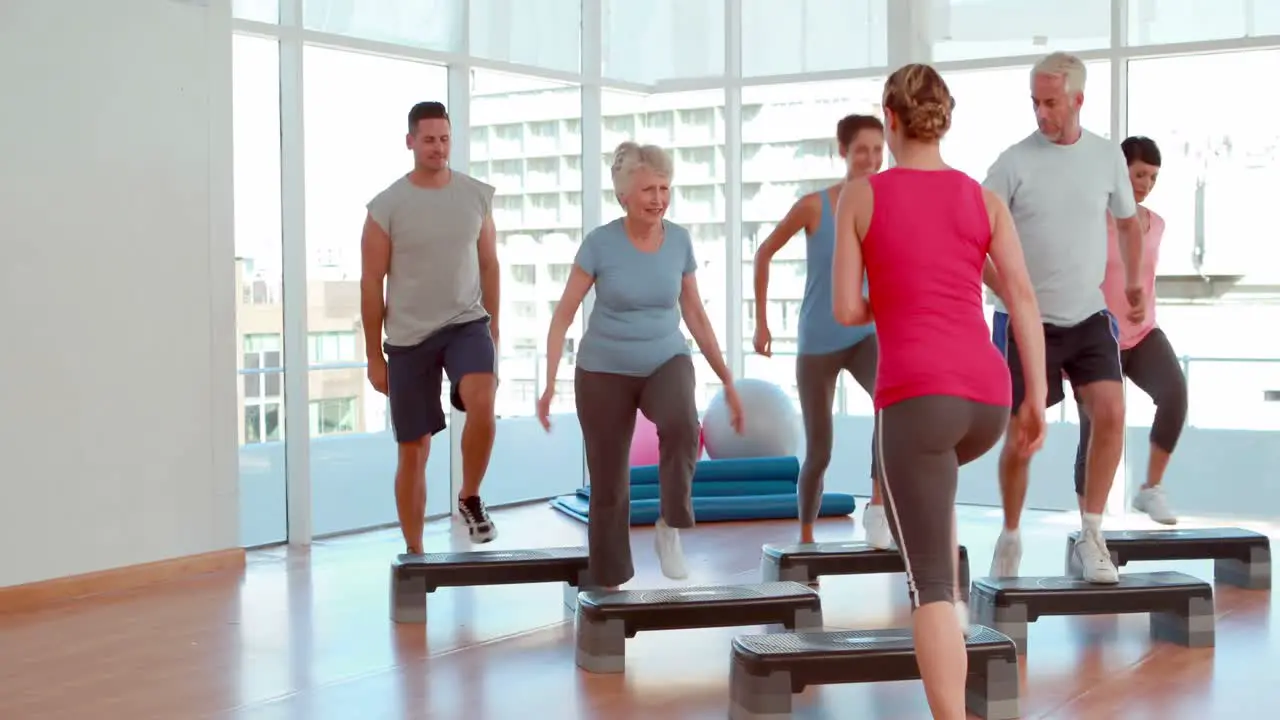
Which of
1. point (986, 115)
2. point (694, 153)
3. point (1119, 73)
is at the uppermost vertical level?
point (1119, 73)

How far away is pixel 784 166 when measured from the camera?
934cm

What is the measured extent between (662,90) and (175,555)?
4.42m

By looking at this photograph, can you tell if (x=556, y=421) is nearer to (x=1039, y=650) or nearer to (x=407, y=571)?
(x=407, y=571)

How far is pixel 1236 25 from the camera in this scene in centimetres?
786

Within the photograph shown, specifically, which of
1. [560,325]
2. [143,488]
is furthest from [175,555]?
[560,325]

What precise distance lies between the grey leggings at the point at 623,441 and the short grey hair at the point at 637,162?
0.60 meters

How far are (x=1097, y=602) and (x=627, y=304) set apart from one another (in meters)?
1.73

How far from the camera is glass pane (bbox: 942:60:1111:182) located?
8.56 meters

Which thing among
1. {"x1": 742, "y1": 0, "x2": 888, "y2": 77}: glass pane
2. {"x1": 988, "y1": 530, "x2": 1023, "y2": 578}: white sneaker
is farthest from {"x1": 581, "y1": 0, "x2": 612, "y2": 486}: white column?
{"x1": 988, "y1": 530, "x2": 1023, "y2": 578}: white sneaker

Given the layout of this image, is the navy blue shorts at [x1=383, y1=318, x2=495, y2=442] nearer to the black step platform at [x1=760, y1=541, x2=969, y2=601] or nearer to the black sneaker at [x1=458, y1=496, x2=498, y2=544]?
the black sneaker at [x1=458, y1=496, x2=498, y2=544]

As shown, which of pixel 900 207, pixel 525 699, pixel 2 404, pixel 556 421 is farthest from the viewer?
pixel 556 421

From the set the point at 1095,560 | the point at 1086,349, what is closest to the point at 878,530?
the point at 1095,560

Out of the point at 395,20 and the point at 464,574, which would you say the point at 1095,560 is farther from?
the point at 395,20

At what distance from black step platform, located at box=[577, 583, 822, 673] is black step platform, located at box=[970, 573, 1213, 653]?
1.83ft
